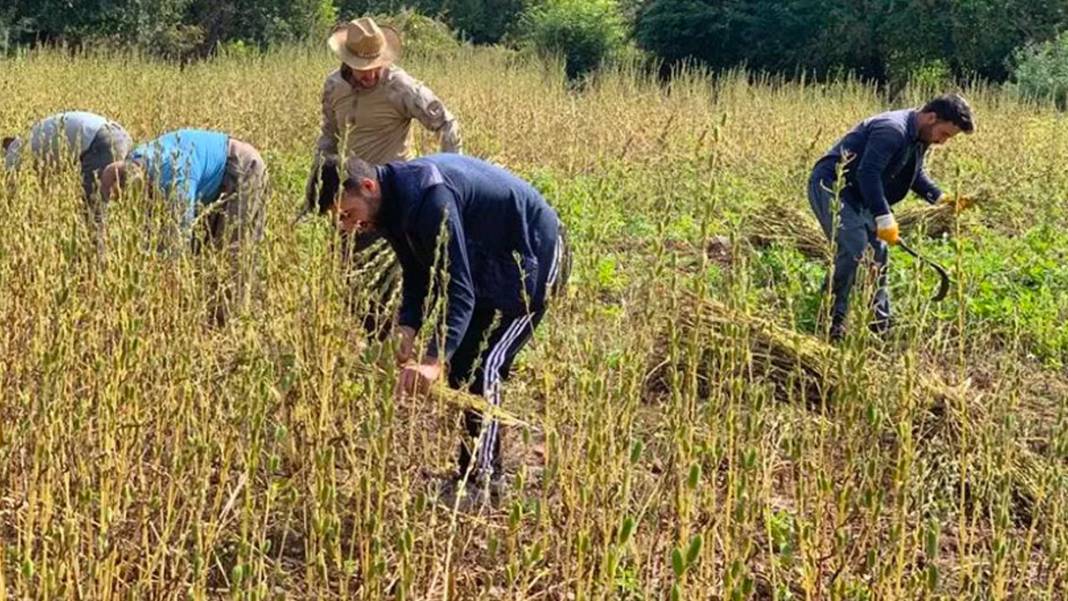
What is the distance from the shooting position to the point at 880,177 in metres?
4.84

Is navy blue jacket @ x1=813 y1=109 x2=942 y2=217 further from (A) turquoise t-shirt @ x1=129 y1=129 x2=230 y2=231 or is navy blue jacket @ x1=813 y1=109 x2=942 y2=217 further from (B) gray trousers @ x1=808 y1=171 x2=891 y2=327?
(A) turquoise t-shirt @ x1=129 y1=129 x2=230 y2=231

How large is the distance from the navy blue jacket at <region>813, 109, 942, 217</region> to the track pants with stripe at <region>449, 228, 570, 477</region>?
195 cm

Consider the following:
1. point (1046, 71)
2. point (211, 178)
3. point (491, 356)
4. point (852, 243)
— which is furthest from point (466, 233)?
point (1046, 71)

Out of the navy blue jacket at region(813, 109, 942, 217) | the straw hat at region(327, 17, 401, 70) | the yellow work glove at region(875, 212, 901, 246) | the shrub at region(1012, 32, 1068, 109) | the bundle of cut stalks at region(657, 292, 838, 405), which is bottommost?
the shrub at region(1012, 32, 1068, 109)

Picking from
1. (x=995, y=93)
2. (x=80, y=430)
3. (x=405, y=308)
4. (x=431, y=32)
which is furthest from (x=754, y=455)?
(x=431, y=32)

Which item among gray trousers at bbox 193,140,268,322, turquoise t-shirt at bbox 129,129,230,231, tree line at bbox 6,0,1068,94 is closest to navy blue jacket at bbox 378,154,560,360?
gray trousers at bbox 193,140,268,322

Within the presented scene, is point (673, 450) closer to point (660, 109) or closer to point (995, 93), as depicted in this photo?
point (660, 109)

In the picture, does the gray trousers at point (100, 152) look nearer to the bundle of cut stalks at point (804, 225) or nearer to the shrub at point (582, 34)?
the bundle of cut stalks at point (804, 225)

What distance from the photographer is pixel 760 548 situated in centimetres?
261

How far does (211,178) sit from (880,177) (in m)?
2.77

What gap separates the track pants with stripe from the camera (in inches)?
117

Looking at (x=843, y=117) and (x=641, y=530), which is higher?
(x=641, y=530)

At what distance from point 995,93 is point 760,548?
1227cm

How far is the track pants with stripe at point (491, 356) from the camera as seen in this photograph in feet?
9.78
